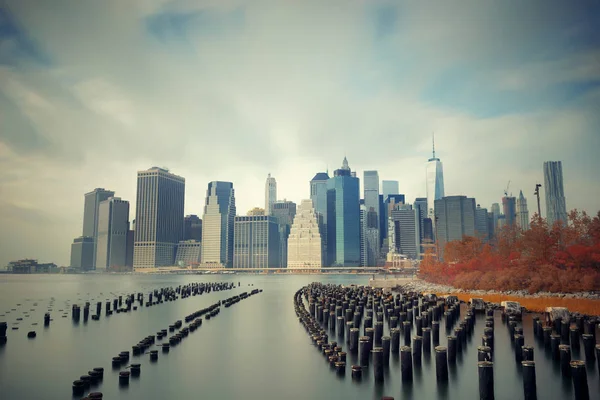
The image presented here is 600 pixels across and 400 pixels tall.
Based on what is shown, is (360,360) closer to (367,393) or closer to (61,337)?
(367,393)

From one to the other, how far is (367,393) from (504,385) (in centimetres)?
657

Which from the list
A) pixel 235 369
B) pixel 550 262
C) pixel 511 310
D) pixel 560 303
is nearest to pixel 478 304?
pixel 511 310

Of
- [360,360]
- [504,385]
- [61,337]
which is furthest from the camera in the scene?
[61,337]

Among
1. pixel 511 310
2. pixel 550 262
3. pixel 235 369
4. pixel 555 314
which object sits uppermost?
pixel 550 262

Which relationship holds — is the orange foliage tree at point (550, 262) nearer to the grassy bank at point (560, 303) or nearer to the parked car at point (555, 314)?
the grassy bank at point (560, 303)

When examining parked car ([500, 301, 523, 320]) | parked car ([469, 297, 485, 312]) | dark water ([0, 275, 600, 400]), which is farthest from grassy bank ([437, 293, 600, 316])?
dark water ([0, 275, 600, 400])

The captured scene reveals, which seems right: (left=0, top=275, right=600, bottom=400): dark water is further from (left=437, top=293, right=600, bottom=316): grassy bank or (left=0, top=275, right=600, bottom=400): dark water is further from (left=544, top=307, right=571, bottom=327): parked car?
(left=437, top=293, right=600, bottom=316): grassy bank

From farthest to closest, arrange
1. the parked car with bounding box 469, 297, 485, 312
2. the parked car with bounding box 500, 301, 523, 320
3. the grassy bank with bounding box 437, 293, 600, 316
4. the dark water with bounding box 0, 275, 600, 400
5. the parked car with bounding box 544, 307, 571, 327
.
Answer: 1. the parked car with bounding box 469, 297, 485, 312
2. the parked car with bounding box 500, 301, 523, 320
3. the grassy bank with bounding box 437, 293, 600, 316
4. the parked car with bounding box 544, 307, 571, 327
5. the dark water with bounding box 0, 275, 600, 400

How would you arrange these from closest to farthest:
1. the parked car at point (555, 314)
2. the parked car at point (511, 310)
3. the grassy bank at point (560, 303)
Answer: the parked car at point (555, 314) → the grassy bank at point (560, 303) → the parked car at point (511, 310)

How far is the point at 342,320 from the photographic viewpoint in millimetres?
35969

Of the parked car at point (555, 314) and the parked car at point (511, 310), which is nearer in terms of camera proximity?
the parked car at point (555, 314)

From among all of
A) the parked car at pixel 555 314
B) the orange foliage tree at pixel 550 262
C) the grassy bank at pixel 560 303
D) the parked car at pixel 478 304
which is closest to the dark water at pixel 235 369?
the parked car at pixel 555 314

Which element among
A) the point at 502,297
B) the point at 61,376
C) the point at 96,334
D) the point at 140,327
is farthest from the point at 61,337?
the point at 502,297

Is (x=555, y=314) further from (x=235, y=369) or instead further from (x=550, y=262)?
(x=550, y=262)
